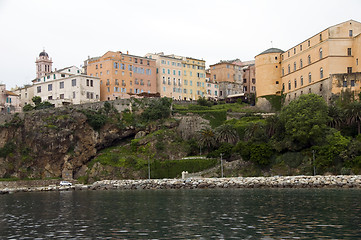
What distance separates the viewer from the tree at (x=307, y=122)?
59.9m

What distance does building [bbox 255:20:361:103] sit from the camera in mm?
69688

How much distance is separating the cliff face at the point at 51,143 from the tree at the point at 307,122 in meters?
28.4

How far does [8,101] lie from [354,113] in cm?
6596

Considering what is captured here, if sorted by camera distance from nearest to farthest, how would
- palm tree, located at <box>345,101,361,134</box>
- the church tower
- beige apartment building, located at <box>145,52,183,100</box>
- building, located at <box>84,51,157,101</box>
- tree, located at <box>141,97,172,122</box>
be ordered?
palm tree, located at <box>345,101,361,134</box>, tree, located at <box>141,97,172,122</box>, building, located at <box>84,51,157,101</box>, beige apartment building, located at <box>145,52,183,100</box>, the church tower

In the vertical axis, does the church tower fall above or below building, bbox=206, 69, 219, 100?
above

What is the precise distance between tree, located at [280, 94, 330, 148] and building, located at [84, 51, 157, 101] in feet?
110

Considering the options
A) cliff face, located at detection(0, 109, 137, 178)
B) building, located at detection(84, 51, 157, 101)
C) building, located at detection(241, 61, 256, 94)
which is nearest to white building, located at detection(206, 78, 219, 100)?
building, located at detection(241, 61, 256, 94)

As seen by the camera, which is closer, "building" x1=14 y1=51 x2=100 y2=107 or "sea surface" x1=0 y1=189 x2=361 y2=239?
"sea surface" x1=0 y1=189 x2=361 y2=239

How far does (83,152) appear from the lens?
250ft

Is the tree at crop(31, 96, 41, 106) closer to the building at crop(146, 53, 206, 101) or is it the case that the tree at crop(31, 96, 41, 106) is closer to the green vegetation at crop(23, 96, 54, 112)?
the green vegetation at crop(23, 96, 54, 112)

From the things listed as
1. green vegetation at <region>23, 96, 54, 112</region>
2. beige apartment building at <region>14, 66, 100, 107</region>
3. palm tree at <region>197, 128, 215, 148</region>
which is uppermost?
beige apartment building at <region>14, 66, 100, 107</region>

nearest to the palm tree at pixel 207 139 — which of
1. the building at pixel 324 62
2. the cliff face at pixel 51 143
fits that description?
the cliff face at pixel 51 143

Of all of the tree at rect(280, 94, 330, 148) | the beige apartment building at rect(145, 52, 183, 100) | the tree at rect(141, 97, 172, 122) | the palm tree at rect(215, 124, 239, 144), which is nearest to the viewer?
the tree at rect(280, 94, 330, 148)

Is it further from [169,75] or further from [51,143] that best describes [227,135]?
[169,75]
